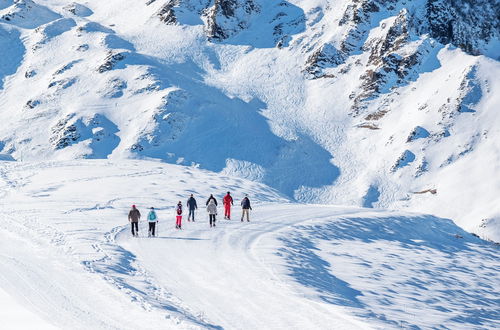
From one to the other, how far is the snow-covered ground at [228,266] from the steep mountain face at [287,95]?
72.3ft

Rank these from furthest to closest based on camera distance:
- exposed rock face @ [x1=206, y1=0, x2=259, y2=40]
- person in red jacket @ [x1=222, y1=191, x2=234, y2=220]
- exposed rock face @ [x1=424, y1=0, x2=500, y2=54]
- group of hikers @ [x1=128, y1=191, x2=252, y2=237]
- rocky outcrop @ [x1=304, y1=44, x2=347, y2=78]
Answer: exposed rock face @ [x1=206, y1=0, x2=259, y2=40] < exposed rock face @ [x1=424, y1=0, x2=500, y2=54] < rocky outcrop @ [x1=304, y1=44, x2=347, y2=78] < person in red jacket @ [x1=222, y1=191, x2=234, y2=220] < group of hikers @ [x1=128, y1=191, x2=252, y2=237]

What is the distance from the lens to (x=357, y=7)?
80.6 m

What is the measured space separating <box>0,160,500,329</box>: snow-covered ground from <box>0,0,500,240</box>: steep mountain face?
22028 millimetres

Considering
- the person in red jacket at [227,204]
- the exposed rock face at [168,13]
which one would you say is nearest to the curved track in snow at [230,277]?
the person in red jacket at [227,204]

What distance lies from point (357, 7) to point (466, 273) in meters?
59.4

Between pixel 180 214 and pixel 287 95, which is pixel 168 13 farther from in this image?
pixel 180 214

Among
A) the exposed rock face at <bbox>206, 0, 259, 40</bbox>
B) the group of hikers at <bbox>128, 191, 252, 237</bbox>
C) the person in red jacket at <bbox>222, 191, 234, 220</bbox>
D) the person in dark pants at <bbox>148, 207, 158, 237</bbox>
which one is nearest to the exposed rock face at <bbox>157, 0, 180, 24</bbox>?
the exposed rock face at <bbox>206, 0, 259, 40</bbox>

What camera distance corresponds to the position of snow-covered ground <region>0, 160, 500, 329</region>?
52.0 ft

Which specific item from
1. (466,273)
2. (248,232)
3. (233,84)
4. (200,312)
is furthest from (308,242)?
(233,84)

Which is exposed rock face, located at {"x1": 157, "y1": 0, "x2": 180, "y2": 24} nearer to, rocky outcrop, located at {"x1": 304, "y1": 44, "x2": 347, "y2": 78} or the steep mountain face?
the steep mountain face

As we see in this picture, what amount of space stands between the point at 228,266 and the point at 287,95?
56918mm

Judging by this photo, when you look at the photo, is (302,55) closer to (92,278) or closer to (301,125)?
(301,125)

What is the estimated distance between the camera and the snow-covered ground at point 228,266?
15844 mm

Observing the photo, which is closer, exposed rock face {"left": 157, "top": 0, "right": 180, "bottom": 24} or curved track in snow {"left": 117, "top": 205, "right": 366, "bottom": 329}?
curved track in snow {"left": 117, "top": 205, "right": 366, "bottom": 329}
